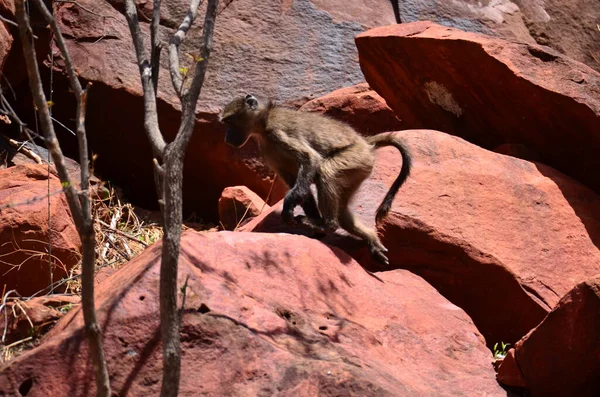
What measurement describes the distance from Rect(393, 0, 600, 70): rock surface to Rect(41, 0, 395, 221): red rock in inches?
47.1

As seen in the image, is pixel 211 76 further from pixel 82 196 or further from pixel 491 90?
pixel 82 196

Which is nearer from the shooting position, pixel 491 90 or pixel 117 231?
pixel 117 231

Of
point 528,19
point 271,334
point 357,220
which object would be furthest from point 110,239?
point 528,19

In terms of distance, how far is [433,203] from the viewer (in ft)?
20.5

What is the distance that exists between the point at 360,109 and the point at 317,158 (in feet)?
8.27

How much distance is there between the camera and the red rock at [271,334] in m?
3.83

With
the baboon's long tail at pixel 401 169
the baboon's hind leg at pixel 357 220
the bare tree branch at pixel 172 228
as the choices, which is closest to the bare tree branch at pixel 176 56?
the bare tree branch at pixel 172 228

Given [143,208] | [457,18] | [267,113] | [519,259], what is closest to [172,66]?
[267,113]

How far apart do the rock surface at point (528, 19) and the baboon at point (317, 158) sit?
Result: 4350mm

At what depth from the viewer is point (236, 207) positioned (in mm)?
7348

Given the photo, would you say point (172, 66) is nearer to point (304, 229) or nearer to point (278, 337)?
point (278, 337)

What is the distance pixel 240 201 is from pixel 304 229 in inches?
54.6

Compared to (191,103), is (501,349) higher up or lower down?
lower down

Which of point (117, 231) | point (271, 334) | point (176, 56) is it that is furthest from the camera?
point (117, 231)
